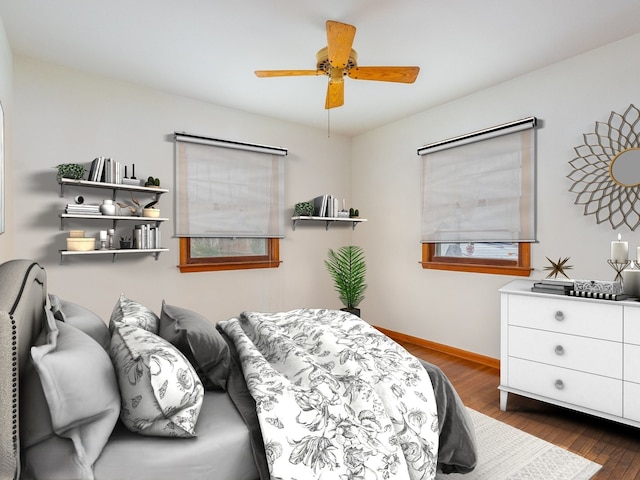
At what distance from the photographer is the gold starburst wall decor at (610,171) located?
2.66 m

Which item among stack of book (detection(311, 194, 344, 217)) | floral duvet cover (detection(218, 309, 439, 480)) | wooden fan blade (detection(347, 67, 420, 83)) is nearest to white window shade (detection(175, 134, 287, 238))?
stack of book (detection(311, 194, 344, 217))

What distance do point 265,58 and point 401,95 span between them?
4.64 ft

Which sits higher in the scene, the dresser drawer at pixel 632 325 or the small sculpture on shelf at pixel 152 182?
the small sculpture on shelf at pixel 152 182

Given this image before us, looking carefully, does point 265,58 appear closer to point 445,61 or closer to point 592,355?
point 445,61

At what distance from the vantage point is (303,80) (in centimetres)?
329

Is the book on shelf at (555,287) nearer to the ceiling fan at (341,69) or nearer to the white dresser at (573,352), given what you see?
the white dresser at (573,352)

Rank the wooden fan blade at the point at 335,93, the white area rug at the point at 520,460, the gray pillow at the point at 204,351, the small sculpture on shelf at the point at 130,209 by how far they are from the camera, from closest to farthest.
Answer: the gray pillow at the point at 204,351 < the white area rug at the point at 520,460 < the wooden fan blade at the point at 335,93 < the small sculpture on shelf at the point at 130,209

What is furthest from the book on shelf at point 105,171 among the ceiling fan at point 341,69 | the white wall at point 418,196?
the white wall at point 418,196

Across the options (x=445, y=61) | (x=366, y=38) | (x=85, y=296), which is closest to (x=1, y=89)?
(x=85, y=296)

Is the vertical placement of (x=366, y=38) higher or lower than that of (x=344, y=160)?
higher

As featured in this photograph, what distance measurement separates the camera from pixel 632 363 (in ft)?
6.89

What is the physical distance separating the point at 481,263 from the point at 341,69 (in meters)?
2.32

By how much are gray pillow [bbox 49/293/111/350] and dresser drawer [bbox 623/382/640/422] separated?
2.69 metres

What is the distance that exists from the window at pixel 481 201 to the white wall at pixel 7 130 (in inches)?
139
